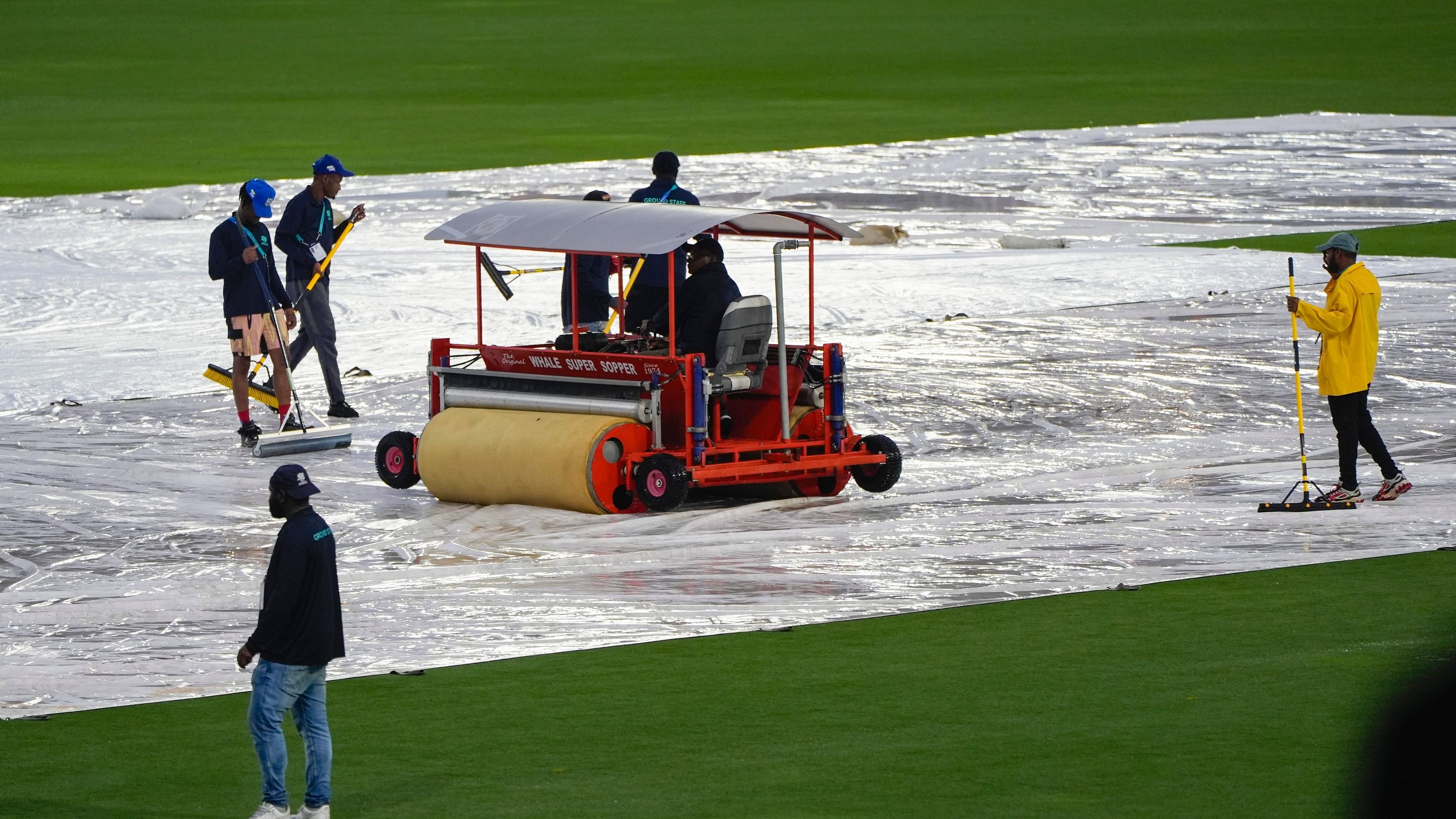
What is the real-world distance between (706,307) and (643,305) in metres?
1.22

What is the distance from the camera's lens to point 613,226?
44.2 ft

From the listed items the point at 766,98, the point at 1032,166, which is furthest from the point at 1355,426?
the point at 766,98

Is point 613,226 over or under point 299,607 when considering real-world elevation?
over

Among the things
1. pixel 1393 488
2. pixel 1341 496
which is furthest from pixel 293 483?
pixel 1393 488

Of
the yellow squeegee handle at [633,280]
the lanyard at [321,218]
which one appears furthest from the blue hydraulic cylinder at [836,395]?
the lanyard at [321,218]

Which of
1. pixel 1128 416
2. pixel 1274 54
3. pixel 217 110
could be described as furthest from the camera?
pixel 1274 54

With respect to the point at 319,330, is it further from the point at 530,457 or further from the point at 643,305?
the point at 530,457

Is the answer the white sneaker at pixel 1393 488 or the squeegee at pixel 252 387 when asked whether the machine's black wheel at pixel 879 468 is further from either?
the squeegee at pixel 252 387

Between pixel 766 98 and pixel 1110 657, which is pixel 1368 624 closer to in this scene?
pixel 1110 657

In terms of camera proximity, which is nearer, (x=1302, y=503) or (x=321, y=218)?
(x=1302, y=503)

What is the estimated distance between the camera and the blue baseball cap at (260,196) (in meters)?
15.3

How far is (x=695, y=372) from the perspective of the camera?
43.1 ft

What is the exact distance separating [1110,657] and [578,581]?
3030 millimetres

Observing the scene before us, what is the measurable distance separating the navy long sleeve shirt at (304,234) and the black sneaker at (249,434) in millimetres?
1467
